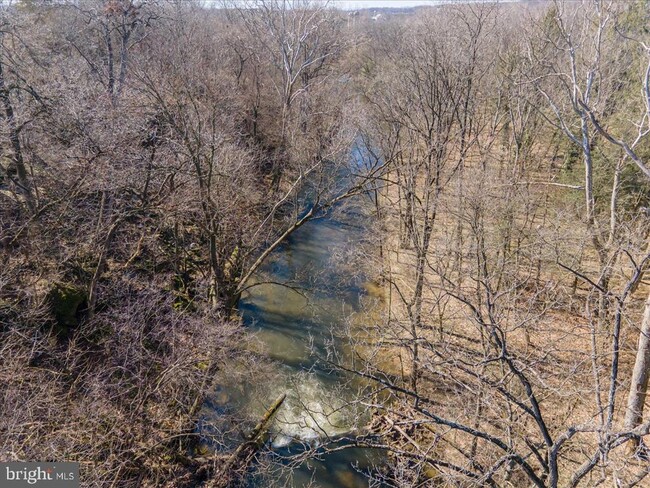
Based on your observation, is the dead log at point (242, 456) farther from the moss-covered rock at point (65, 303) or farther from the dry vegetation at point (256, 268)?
the moss-covered rock at point (65, 303)

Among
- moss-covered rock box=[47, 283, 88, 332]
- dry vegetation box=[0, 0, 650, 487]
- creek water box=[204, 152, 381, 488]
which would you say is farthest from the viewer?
moss-covered rock box=[47, 283, 88, 332]

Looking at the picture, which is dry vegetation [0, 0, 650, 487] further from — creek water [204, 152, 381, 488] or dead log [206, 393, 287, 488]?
creek water [204, 152, 381, 488]

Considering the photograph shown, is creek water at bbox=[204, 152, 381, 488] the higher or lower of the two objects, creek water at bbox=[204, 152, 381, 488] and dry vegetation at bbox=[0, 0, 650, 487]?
the lower

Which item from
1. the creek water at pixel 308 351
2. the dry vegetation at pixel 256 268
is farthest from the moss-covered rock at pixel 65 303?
the creek water at pixel 308 351

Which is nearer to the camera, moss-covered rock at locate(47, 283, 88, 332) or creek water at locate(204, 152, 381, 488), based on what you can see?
creek water at locate(204, 152, 381, 488)

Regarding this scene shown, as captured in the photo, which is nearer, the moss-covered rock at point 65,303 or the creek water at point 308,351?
the creek water at point 308,351

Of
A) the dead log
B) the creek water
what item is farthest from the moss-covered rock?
the dead log

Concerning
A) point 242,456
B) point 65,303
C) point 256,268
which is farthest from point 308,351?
point 65,303

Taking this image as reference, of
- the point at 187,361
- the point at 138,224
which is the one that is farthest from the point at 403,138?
the point at 187,361

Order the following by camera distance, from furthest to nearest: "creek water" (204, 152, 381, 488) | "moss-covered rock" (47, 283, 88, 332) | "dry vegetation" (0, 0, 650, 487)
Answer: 1. "moss-covered rock" (47, 283, 88, 332)
2. "creek water" (204, 152, 381, 488)
3. "dry vegetation" (0, 0, 650, 487)
